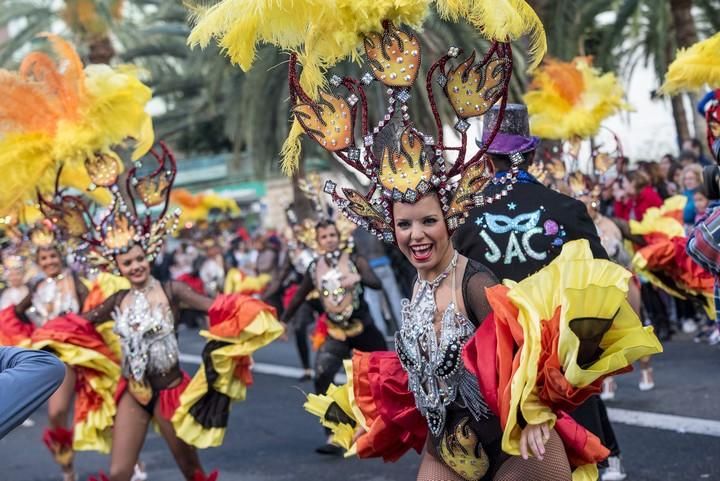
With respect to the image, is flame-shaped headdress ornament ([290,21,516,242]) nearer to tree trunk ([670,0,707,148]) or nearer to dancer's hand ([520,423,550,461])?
dancer's hand ([520,423,550,461])

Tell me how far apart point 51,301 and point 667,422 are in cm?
512

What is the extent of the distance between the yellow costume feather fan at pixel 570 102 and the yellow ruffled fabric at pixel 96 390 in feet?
12.1

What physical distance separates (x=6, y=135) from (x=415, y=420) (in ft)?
12.2

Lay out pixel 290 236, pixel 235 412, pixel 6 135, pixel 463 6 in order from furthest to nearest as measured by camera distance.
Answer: pixel 290 236
pixel 235 412
pixel 6 135
pixel 463 6

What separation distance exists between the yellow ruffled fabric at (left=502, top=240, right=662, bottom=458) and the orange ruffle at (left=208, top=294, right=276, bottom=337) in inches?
128

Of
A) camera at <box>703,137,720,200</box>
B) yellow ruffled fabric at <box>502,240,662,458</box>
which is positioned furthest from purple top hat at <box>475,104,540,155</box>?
yellow ruffled fabric at <box>502,240,662,458</box>

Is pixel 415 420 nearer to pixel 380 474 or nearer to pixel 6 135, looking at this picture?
pixel 380 474

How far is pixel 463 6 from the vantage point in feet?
12.4

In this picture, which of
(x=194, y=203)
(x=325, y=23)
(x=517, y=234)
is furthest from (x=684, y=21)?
(x=325, y=23)

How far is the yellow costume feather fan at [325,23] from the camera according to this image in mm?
3713

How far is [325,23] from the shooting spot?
3.90m

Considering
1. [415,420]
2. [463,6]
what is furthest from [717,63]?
[415,420]

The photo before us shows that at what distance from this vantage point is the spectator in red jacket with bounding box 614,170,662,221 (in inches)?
458

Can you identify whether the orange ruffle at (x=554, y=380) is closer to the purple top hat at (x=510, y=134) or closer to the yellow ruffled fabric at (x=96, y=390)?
the purple top hat at (x=510, y=134)
